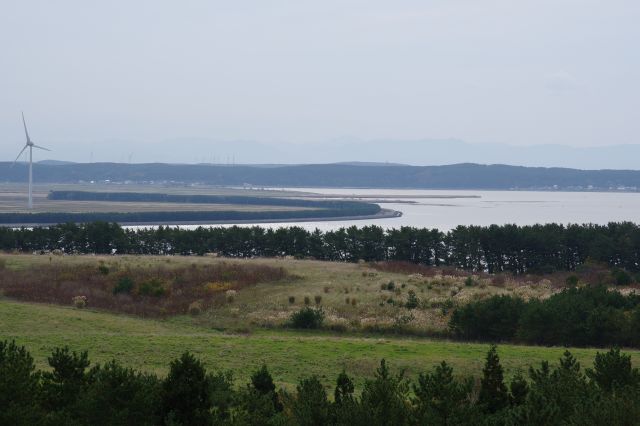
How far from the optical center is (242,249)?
76.9 m

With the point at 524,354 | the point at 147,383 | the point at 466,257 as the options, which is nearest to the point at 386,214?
the point at 466,257

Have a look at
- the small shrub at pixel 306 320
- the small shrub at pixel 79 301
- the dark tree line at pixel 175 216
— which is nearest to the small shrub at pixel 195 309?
the small shrub at pixel 79 301

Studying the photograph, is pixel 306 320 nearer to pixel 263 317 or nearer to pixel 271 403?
pixel 263 317

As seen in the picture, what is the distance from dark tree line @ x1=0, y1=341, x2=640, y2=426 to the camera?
52.1 ft

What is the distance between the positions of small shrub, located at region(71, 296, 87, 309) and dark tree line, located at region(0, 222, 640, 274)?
2815 cm

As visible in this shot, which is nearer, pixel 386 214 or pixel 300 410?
pixel 300 410

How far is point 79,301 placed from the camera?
45875 millimetres

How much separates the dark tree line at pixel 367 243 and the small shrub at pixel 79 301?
1108 inches

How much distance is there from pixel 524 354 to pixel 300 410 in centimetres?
1702

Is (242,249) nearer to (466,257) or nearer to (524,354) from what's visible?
(466,257)

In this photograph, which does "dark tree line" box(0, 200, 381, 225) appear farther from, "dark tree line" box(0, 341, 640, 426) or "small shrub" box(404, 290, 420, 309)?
"dark tree line" box(0, 341, 640, 426)

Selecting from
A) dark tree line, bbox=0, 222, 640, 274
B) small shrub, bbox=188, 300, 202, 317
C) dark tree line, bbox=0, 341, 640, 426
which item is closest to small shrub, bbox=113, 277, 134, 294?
small shrub, bbox=188, 300, 202, 317

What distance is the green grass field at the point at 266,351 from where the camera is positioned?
2833 cm

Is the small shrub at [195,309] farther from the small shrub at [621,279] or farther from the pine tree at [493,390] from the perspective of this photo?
the small shrub at [621,279]
